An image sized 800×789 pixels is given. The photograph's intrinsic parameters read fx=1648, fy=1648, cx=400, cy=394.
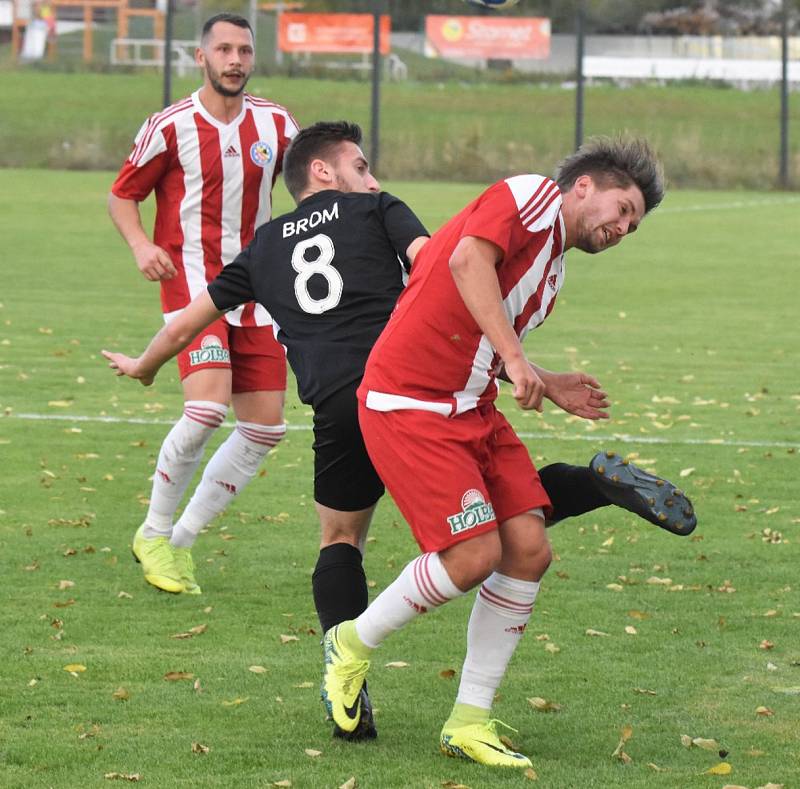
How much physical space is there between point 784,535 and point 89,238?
56.4 feet

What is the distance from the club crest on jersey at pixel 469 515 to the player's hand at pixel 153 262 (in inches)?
104

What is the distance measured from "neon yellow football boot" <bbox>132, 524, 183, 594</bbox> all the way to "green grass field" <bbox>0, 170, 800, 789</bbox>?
90 millimetres

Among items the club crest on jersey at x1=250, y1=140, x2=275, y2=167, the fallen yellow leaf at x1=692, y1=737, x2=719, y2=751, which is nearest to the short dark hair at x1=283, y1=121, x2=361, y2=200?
the club crest on jersey at x1=250, y1=140, x2=275, y2=167

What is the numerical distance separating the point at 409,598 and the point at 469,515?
33 cm

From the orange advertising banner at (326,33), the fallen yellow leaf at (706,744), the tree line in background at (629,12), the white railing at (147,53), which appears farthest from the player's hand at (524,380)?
the orange advertising banner at (326,33)

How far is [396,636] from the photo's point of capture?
6121 millimetres

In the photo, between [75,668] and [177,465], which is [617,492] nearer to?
[75,668]

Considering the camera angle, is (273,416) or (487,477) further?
(273,416)

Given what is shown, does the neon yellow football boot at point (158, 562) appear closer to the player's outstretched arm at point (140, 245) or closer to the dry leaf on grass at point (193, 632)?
the dry leaf on grass at point (193, 632)

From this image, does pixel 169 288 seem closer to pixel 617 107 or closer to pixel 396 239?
pixel 396 239

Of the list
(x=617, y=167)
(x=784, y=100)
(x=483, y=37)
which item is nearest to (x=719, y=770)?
(x=617, y=167)

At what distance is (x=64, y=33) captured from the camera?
54.1m

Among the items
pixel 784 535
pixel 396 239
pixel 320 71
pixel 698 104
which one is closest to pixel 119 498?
pixel 784 535

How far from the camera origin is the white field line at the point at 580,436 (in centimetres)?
1026
